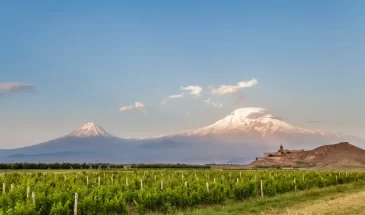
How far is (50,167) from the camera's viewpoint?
9325 centimetres

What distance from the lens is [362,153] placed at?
193875mm

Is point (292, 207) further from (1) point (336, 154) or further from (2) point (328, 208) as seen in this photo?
(1) point (336, 154)

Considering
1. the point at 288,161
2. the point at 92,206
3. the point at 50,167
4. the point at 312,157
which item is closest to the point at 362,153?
the point at 312,157

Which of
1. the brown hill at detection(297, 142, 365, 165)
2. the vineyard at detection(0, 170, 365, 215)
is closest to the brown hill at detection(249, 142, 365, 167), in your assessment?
the brown hill at detection(297, 142, 365, 165)

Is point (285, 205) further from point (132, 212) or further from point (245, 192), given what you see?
point (132, 212)

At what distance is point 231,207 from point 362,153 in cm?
18553

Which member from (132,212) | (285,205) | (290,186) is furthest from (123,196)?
(290,186)

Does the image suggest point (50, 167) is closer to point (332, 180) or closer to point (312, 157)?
point (332, 180)

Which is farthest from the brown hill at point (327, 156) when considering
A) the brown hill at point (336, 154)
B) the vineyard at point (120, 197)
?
the vineyard at point (120, 197)

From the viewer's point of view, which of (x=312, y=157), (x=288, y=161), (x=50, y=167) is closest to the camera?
(x=50, y=167)

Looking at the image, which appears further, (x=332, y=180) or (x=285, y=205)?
(x=332, y=180)

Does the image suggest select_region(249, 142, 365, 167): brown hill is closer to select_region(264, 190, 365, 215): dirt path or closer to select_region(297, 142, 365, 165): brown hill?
select_region(297, 142, 365, 165): brown hill

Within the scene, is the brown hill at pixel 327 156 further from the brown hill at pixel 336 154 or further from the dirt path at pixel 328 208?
the dirt path at pixel 328 208

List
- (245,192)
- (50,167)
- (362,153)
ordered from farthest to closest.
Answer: (362,153) → (50,167) → (245,192)
